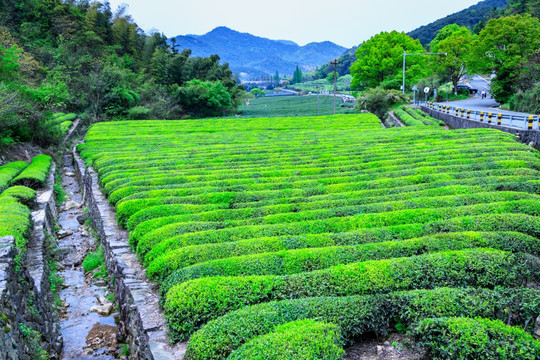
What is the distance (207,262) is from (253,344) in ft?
9.98

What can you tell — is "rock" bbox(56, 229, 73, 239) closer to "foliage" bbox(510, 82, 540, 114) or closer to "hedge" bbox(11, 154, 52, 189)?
"hedge" bbox(11, 154, 52, 189)

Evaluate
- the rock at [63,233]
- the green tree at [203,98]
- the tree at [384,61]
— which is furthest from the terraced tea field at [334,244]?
the tree at [384,61]

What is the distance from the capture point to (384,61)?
61.8 meters

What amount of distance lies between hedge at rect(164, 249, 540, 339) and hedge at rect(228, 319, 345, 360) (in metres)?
1.30

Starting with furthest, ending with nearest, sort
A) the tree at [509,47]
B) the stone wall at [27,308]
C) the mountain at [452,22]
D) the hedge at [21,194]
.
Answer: the mountain at [452,22]
the tree at [509,47]
the hedge at [21,194]
the stone wall at [27,308]

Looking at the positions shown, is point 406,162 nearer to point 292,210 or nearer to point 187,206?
point 292,210

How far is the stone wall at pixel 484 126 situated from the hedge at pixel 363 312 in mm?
16170

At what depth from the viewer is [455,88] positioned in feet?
216

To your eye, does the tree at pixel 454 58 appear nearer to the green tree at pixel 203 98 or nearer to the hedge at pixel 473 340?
the green tree at pixel 203 98

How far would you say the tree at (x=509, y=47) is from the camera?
1785 inches

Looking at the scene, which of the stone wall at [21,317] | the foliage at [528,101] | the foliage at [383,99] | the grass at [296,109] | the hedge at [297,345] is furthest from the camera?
the grass at [296,109]

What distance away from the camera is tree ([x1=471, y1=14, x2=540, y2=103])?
45.3m

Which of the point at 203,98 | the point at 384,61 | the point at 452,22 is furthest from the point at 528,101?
the point at 452,22

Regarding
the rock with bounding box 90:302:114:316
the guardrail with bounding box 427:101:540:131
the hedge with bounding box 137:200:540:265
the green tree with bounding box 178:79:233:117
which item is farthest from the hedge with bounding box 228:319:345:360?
the green tree with bounding box 178:79:233:117
